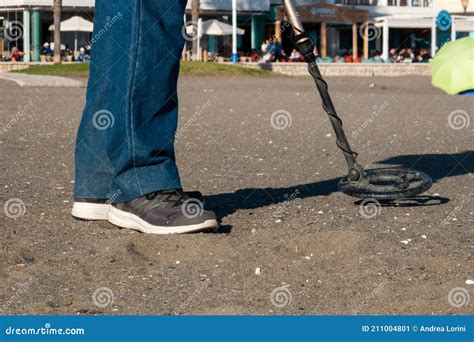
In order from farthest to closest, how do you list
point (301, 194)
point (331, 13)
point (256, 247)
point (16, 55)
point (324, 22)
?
point (331, 13)
point (324, 22)
point (16, 55)
point (301, 194)
point (256, 247)

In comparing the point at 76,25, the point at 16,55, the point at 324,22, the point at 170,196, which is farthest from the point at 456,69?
the point at 324,22

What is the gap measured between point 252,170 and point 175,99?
236cm

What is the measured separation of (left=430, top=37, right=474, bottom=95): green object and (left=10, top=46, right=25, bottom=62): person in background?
41.6 metres

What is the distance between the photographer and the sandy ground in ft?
10.7

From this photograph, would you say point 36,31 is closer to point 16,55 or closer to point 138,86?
point 16,55

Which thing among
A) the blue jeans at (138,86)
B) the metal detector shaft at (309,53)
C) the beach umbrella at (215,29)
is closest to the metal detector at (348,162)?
the metal detector shaft at (309,53)

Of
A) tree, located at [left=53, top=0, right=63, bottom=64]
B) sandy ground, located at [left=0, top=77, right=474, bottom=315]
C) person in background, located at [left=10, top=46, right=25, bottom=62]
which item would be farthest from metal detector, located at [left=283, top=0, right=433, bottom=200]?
person in background, located at [left=10, top=46, right=25, bottom=62]

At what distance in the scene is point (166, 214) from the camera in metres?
4.12

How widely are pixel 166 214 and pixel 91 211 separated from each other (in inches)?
18.8

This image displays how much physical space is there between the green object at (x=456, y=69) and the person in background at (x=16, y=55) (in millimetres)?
41617

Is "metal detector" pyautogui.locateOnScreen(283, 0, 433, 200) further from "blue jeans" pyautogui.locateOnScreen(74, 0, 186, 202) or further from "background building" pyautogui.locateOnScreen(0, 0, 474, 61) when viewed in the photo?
"background building" pyautogui.locateOnScreen(0, 0, 474, 61)

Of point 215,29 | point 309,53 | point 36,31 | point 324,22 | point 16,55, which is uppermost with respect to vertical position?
point 309,53

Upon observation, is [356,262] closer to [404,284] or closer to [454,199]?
[404,284]

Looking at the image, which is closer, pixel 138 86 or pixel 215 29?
pixel 138 86
